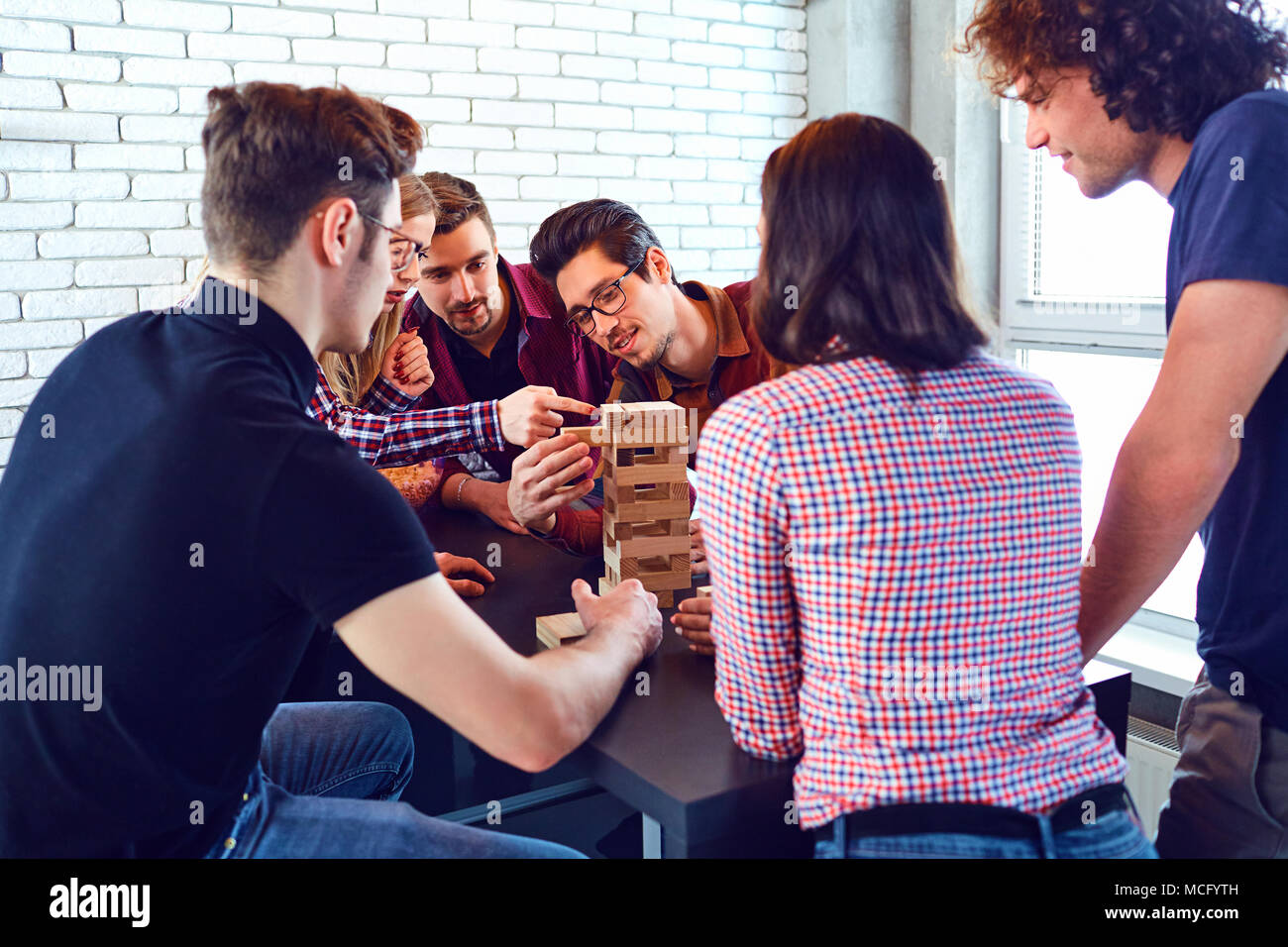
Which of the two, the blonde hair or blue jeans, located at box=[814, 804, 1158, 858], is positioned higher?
the blonde hair

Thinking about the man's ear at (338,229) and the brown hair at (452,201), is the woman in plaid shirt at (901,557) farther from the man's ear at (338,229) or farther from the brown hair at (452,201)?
the brown hair at (452,201)

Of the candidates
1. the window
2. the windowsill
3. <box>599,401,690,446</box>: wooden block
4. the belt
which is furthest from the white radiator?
the belt

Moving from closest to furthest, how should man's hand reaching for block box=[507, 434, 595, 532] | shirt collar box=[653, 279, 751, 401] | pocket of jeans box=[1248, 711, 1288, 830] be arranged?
pocket of jeans box=[1248, 711, 1288, 830] → man's hand reaching for block box=[507, 434, 595, 532] → shirt collar box=[653, 279, 751, 401]

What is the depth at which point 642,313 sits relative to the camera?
232cm

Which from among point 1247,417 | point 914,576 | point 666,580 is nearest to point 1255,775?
point 1247,417

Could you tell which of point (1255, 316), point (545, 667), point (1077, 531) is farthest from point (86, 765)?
point (1255, 316)

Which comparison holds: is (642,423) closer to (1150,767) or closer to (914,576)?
(914,576)

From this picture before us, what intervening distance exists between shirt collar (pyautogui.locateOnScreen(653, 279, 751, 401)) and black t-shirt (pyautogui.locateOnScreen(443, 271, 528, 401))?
0.38 meters

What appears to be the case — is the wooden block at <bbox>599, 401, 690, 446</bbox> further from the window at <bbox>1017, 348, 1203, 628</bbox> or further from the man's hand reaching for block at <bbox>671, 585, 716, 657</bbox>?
the window at <bbox>1017, 348, 1203, 628</bbox>

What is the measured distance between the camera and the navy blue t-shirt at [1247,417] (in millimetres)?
1138

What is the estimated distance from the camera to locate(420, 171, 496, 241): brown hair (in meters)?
2.45

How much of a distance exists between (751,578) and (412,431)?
3.74ft

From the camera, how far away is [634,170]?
347cm
